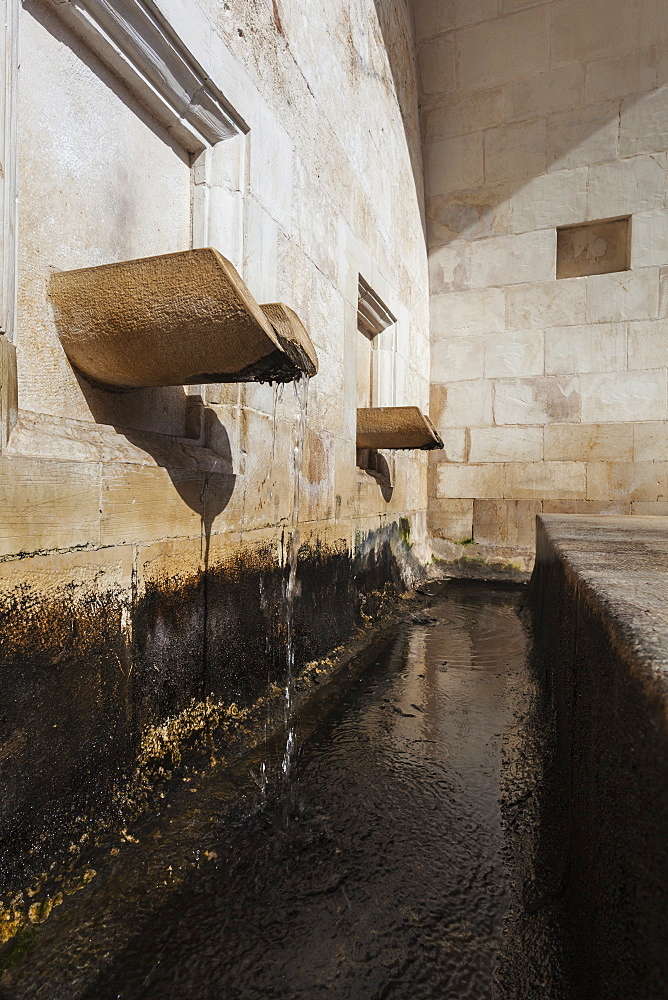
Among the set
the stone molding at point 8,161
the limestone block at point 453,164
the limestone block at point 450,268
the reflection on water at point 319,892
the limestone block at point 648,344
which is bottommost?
the reflection on water at point 319,892

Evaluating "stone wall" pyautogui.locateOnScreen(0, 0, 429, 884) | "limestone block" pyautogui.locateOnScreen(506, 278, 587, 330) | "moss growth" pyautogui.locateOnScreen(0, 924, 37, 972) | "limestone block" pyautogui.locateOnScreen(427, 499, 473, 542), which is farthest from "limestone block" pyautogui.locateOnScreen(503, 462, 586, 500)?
"moss growth" pyautogui.locateOnScreen(0, 924, 37, 972)

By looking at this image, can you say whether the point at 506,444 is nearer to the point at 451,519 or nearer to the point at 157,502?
the point at 451,519

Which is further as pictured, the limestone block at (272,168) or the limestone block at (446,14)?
the limestone block at (446,14)

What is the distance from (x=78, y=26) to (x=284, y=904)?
251 centimetres

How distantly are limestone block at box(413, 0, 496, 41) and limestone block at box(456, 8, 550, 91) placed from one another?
11 centimetres

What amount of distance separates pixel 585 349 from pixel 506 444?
124 cm

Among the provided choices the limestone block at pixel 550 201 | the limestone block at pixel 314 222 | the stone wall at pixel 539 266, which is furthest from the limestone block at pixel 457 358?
the limestone block at pixel 314 222

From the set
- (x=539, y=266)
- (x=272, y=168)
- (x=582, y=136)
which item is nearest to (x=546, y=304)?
(x=539, y=266)

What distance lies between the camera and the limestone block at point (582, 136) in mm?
5777

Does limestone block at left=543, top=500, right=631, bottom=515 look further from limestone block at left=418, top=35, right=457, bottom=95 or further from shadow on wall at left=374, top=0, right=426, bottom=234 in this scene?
limestone block at left=418, top=35, right=457, bottom=95

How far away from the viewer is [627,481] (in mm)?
5844

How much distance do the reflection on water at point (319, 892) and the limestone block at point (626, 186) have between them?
5711 millimetres

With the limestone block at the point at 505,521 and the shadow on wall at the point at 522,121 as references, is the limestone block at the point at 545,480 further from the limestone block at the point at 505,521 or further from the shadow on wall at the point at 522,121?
the shadow on wall at the point at 522,121

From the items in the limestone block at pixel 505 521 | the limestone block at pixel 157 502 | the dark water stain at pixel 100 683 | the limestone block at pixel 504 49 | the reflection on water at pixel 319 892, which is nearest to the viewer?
the reflection on water at pixel 319 892
